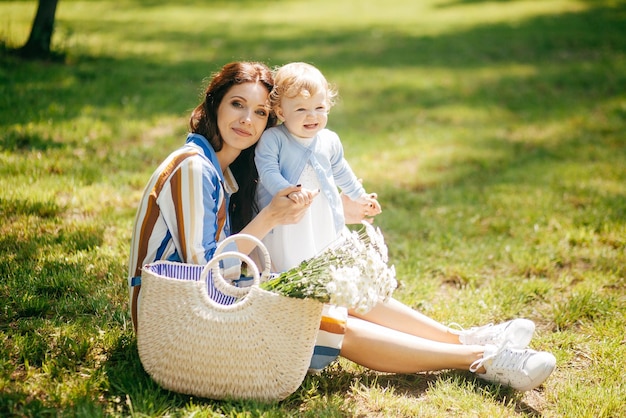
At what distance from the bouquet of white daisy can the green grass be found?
1.66 ft

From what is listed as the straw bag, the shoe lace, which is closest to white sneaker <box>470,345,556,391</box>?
the shoe lace

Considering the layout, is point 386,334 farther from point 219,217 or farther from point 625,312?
point 625,312

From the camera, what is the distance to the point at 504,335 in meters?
3.01

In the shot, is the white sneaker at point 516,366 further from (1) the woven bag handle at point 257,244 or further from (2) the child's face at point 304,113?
(2) the child's face at point 304,113

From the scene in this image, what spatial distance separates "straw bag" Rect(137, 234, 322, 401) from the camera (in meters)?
2.49

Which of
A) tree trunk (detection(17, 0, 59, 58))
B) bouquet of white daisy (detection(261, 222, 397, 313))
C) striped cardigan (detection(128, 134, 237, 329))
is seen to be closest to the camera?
bouquet of white daisy (detection(261, 222, 397, 313))

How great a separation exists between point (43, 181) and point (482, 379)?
3413 mm

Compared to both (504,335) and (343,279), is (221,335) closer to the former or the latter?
(343,279)

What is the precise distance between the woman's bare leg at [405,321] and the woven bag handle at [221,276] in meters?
0.77

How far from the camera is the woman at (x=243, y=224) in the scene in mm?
2725

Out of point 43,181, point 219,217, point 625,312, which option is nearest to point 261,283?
point 219,217

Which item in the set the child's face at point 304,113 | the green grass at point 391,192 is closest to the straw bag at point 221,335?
the green grass at point 391,192

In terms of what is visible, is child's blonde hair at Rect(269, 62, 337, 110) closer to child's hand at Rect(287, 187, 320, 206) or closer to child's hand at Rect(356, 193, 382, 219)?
child's hand at Rect(287, 187, 320, 206)

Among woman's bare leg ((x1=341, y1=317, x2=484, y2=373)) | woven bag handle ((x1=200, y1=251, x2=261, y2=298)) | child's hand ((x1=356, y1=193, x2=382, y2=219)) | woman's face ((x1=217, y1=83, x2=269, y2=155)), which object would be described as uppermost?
woman's face ((x1=217, y1=83, x2=269, y2=155))
